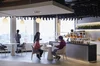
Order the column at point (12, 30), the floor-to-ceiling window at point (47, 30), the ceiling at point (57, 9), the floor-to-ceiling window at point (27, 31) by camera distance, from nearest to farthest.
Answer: the ceiling at point (57, 9), the column at point (12, 30), the floor-to-ceiling window at point (27, 31), the floor-to-ceiling window at point (47, 30)

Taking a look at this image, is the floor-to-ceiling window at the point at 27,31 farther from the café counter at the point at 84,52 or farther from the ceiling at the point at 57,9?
the café counter at the point at 84,52

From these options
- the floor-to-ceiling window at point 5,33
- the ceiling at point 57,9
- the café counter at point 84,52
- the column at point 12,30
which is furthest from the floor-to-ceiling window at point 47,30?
the café counter at point 84,52

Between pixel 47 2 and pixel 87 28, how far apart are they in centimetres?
671

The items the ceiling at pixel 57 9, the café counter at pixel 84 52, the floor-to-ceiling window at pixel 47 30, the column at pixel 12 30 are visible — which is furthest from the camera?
the floor-to-ceiling window at pixel 47 30

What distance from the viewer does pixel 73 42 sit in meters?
8.67

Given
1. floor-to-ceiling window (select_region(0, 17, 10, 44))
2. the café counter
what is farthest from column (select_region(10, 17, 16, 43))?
the café counter

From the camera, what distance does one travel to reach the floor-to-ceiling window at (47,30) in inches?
472

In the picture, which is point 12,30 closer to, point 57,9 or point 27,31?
point 27,31

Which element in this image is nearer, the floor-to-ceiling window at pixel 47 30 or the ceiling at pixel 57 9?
the ceiling at pixel 57 9

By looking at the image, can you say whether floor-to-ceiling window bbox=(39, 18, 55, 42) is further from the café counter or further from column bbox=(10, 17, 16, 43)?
the café counter

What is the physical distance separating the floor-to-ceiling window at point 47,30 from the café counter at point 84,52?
372cm

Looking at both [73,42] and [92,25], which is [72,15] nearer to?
[73,42]

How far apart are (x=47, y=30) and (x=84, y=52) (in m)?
4.93

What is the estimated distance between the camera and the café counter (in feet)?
25.0
